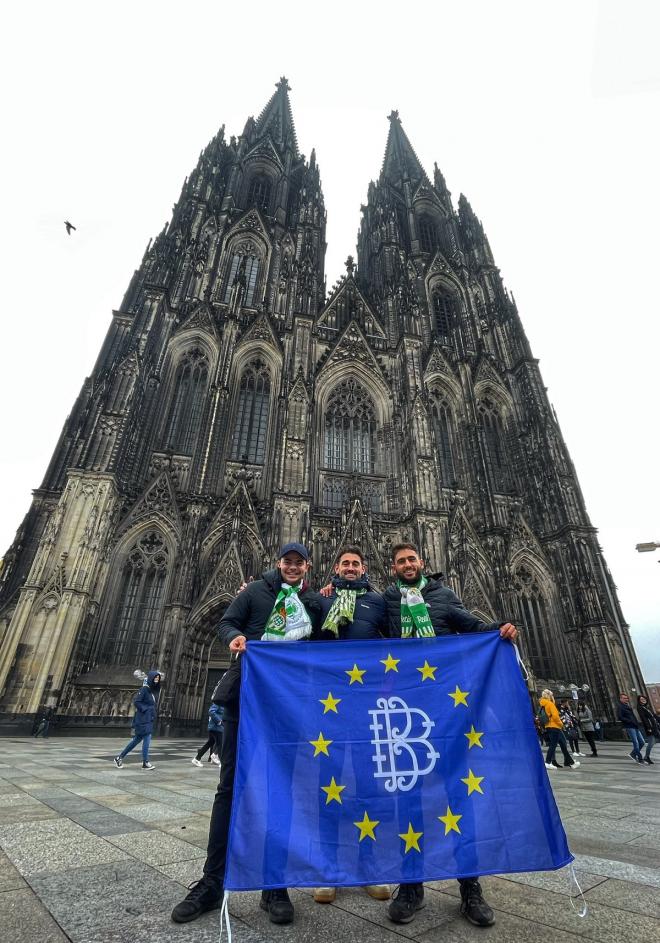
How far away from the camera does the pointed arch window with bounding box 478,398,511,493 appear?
2192 centimetres

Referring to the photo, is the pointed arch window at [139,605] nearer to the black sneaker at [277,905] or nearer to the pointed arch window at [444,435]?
the pointed arch window at [444,435]

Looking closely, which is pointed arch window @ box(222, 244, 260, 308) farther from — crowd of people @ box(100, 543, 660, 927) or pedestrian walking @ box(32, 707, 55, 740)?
crowd of people @ box(100, 543, 660, 927)

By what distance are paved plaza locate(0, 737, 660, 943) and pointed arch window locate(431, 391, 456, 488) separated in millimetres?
17177

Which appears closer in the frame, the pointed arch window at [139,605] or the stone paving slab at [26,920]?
the stone paving slab at [26,920]

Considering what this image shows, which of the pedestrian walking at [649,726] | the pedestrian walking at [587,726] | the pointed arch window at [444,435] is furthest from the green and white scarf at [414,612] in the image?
the pointed arch window at [444,435]

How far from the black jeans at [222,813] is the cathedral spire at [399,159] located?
4301cm

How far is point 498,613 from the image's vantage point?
17516 mm

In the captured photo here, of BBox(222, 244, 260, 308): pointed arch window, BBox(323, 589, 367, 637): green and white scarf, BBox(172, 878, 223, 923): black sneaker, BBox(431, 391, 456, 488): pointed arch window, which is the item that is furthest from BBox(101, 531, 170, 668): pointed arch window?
BBox(222, 244, 260, 308): pointed arch window

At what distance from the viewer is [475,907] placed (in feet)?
6.56

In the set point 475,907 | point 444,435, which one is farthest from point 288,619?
point 444,435

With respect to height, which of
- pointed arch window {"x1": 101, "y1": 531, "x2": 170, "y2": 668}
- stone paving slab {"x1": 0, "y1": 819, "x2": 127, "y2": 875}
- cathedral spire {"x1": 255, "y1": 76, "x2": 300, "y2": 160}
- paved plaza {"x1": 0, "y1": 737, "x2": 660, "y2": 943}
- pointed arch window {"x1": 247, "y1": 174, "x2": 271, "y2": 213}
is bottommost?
paved plaza {"x1": 0, "y1": 737, "x2": 660, "y2": 943}

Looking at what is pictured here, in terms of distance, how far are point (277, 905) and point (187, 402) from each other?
19733 mm

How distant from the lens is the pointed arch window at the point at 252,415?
19578 mm

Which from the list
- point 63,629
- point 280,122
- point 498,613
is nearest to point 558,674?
point 498,613
